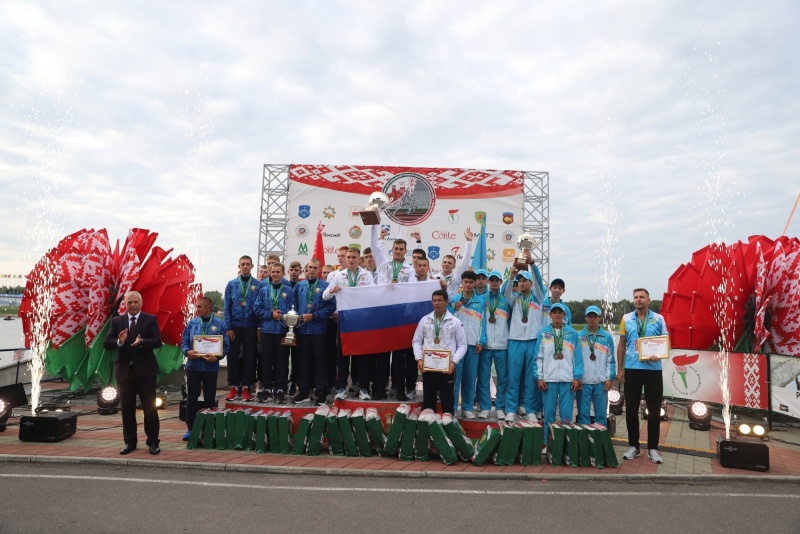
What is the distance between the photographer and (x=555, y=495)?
4602mm

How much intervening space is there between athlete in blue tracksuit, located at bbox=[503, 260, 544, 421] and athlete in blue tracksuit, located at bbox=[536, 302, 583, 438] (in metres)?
0.33

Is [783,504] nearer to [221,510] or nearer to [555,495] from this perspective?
[555,495]

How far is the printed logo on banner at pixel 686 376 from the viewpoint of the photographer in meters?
8.96

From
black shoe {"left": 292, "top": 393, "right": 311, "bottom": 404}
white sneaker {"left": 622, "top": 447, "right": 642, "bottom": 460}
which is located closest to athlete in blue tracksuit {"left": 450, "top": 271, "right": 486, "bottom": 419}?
white sneaker {"left": 622, "top": 447, "right": 642, "bottom": 460}

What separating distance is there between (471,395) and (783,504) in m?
3.25

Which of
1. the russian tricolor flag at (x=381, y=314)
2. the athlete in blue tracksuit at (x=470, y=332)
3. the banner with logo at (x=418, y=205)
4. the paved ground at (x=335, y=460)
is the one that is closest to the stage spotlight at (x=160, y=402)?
the paved ground at (x=335, y=460)

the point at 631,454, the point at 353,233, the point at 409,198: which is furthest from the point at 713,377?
the point at 353,233

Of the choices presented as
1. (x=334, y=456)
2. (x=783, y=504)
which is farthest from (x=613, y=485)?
(x=334, y=456)

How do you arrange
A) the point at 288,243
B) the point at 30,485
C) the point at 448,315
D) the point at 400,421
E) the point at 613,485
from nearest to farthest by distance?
the point at 30,485
the point at 613,485
the point at 400,421
the point at 448,315
the point at 288,243

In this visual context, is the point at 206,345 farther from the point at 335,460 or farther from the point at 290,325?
the point at 335,460

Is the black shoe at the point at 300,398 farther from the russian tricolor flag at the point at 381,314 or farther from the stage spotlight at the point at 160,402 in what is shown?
the stage spotlight at the point at 160,402

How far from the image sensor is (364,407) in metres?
6.48

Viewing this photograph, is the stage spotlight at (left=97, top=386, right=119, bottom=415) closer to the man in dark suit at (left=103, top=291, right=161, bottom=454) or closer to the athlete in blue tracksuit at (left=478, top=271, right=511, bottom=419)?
the man in dark suit at (left=103, top=291, right=161, bottom=454)

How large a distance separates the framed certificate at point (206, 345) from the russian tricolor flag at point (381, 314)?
153cm
